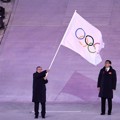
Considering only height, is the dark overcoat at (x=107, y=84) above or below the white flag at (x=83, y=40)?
below

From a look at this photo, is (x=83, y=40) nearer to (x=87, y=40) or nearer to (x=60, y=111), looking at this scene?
(x=87, y=40)

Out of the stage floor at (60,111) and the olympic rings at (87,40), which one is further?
the stage floor at (60,111)

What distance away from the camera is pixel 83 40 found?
45.2 ft

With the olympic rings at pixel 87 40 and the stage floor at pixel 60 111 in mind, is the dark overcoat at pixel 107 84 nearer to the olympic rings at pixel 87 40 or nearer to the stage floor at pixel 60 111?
the stage floor at pixel 60 111

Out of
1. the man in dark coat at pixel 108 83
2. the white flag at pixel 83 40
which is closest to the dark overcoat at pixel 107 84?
the man in dark coat at pixel 108 83


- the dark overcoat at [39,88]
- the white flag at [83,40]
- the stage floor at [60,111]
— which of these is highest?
the white flag at [83,40]

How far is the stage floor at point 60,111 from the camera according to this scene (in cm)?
1395

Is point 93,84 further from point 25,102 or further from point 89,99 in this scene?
point 25,102

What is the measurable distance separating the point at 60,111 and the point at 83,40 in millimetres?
2199

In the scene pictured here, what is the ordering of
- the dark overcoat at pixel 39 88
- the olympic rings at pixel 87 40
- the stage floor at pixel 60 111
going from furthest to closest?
the stage floor at pixel 60 111
the olympic rings at pixel 87 40
the dark overcoat at pixel 39 88

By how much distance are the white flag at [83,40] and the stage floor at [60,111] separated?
4.61ft

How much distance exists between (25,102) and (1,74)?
2.19 meters

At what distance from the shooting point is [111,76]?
13.9 metres

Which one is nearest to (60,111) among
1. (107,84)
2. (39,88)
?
(39,88)
